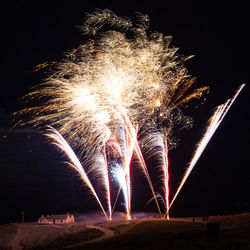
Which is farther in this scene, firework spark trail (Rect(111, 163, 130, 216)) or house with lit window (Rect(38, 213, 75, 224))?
house with lit window (Rect(38, 213, 75, 224))

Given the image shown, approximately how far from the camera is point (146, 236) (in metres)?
20.1

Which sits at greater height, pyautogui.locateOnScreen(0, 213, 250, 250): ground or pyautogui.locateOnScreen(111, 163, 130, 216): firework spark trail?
pyautogui.locateOnScreen(111, 163, 130, 216): firework spark trail

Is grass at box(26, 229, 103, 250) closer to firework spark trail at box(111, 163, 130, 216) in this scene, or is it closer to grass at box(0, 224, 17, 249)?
firework spark trail at box(111, 163, 130, 216)

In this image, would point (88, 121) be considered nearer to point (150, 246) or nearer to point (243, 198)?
point (150, 246)

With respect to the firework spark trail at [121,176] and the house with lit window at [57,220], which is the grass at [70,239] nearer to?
the firework spark trail at [121,176]

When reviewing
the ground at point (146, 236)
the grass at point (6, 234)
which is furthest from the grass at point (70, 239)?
the grass at point (6, 234)

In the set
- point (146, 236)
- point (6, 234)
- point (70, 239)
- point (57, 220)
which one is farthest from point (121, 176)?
point (57, 220)

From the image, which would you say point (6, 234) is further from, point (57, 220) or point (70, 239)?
point (70, 239)

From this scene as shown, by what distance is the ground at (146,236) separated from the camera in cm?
1516

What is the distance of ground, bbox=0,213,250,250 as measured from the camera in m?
15.2

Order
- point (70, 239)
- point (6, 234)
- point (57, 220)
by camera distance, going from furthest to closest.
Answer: point (57, 220), point (6, 234), point (70, 239)

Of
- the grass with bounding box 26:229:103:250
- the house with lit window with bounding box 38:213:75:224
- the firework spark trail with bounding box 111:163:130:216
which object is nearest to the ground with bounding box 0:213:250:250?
the grass with bounding box 26:229:103:250

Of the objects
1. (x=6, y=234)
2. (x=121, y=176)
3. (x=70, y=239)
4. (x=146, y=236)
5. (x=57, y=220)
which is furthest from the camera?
(x=57, y=220)

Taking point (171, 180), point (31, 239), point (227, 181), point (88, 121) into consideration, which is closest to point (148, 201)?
point (171, 180)
